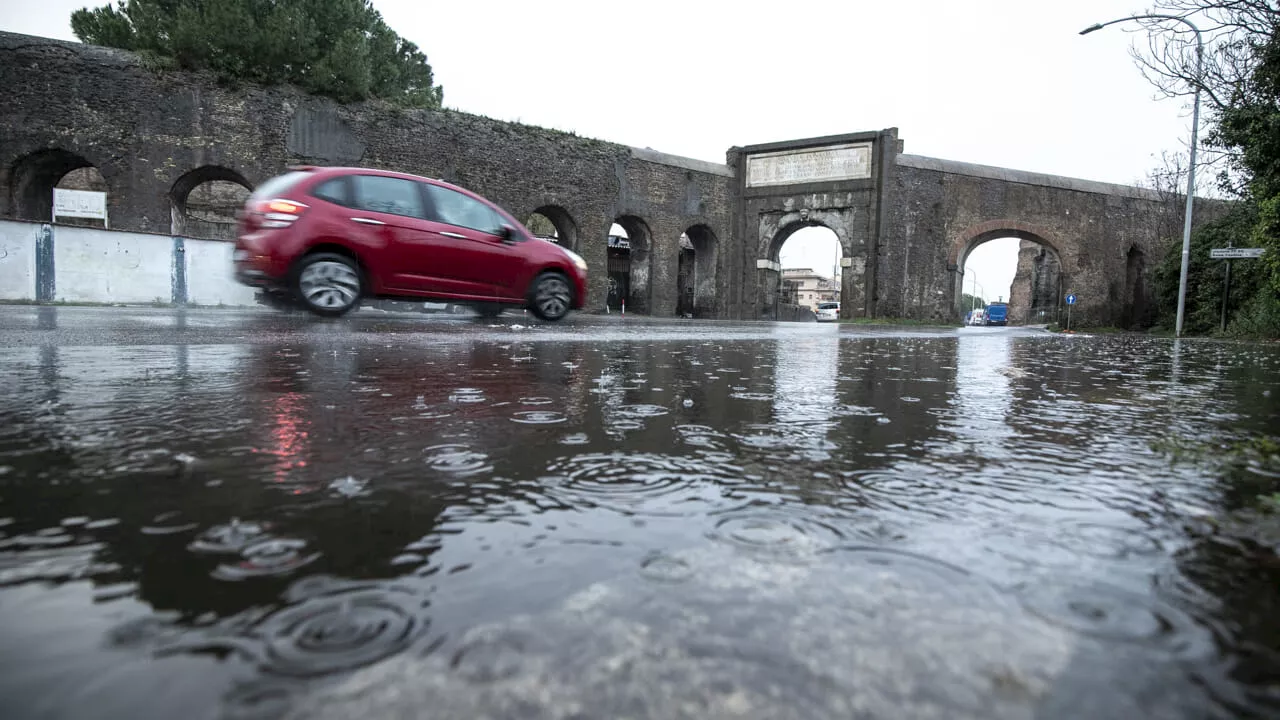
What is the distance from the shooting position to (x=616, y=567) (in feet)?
2.77

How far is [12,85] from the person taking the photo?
14242mm

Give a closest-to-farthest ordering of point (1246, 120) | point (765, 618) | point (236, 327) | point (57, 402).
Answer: point (765, 618) → point (57, 402) → point (236, 327) → point (1246, 120)

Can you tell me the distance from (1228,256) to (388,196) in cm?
1568

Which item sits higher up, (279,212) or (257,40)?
(257,40)

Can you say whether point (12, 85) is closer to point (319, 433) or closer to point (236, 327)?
point (236, 327)

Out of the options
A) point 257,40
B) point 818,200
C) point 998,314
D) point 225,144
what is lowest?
point 998,314

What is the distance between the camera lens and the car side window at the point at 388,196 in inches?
265

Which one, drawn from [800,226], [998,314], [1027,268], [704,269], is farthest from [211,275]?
[998,314]

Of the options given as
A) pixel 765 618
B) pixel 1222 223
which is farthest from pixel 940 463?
pixel 1222 223

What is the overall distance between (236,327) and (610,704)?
19.6ft

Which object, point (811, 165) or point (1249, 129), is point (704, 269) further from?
point (1249, 129)

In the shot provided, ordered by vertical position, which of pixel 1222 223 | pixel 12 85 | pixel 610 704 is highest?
pixel 12 85

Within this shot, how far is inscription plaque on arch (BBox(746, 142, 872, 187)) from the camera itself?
78.6ft

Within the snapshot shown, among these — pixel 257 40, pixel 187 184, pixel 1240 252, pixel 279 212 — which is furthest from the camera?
pixel 257 40
